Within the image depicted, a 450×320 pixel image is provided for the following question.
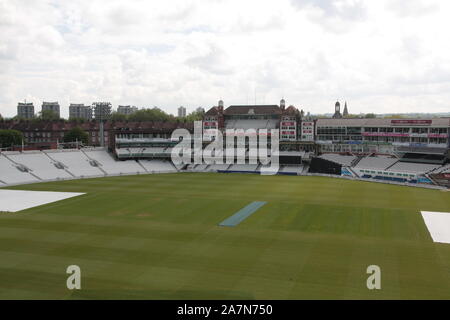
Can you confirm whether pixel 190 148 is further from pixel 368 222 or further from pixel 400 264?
A: pixel 400 264

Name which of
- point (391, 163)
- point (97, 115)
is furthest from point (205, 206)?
point (97, 115)

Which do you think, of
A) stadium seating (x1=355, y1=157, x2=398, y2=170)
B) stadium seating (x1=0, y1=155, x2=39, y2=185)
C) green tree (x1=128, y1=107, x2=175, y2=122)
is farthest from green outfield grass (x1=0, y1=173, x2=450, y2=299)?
green tree (x1=128, y1=107, x2=175, y2=122)

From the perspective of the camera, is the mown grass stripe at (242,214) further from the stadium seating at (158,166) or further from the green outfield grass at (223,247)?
the stadium seating at (158,166)

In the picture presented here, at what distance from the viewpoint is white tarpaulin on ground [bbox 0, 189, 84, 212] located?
37812mm

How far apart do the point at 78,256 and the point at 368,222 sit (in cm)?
2138

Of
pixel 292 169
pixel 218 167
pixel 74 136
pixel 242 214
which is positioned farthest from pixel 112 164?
pixel 242 214

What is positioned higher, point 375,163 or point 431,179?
point 375,163

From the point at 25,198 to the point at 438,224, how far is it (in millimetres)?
38729

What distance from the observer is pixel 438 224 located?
3102 cm

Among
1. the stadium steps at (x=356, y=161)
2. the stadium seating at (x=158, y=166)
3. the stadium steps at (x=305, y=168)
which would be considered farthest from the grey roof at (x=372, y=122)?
the stadium seating at (x=158, y=166)

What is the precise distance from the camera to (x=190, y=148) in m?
76.1

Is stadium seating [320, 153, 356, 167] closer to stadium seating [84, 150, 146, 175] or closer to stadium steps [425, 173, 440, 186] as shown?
stadium steps [425, 173, 440, 186]

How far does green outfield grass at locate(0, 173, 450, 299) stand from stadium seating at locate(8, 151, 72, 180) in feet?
56.5

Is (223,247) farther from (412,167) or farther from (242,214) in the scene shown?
(412,167)
